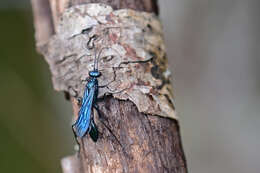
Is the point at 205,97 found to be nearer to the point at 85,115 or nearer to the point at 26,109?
the point at 26,109

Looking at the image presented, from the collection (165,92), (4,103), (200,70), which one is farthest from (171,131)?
(4,103)

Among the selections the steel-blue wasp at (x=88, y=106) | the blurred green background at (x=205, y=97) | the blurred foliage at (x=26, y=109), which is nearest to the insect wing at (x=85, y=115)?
the steel-blue wasp at (x=88, y=106)

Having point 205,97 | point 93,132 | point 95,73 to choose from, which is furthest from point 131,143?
point 205,97

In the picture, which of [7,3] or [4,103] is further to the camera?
[7,3]

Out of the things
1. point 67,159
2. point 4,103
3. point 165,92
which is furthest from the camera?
point 4,103

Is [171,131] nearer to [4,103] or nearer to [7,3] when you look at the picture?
[4,103]

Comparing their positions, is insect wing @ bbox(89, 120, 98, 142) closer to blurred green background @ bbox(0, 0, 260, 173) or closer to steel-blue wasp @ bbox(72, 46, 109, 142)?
steel-blue wasp @ bbox(72, 46, 109, 142)

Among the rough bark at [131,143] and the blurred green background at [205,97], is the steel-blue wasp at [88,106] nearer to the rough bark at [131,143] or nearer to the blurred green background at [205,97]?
the rough bark at [131,143]
